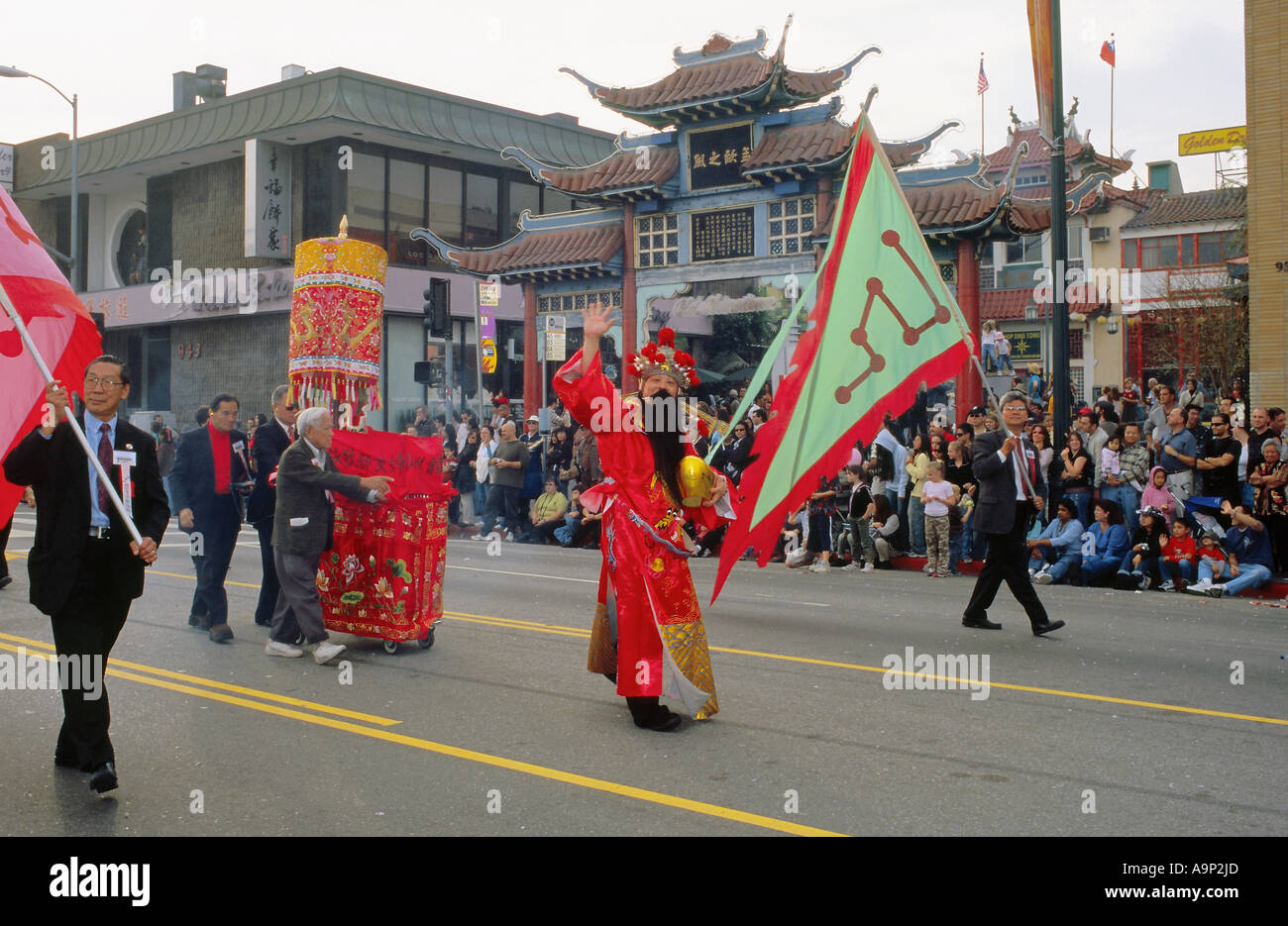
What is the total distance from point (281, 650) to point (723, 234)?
1708 centimetres

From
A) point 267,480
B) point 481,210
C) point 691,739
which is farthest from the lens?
point 481,210

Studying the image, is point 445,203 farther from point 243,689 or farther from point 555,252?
point 243,689

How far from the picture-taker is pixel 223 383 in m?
33.4

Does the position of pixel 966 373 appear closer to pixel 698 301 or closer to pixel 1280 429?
pixel 698 301

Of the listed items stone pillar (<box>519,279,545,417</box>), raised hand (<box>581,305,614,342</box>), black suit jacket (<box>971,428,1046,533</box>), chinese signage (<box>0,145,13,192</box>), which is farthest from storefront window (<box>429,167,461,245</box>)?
raised hand (<box>581,305,614,342</box>)

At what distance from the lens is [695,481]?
645 centimetres

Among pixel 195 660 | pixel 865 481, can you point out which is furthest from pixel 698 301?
pixel 195 660

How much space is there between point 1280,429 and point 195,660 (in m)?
11.5

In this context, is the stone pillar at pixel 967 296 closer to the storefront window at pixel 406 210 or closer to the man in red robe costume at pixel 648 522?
the man in red robe costume at pixel 648 522

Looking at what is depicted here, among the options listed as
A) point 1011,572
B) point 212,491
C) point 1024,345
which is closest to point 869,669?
point 1011,572

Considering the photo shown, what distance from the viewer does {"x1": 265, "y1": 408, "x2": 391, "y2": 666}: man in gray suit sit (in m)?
8.09

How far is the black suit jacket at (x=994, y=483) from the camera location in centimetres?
939

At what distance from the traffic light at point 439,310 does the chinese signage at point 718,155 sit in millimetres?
6242

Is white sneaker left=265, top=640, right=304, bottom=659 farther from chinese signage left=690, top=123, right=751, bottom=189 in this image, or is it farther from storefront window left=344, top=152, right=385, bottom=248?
storefront window left=344, top=152, right=385, bottom=248
